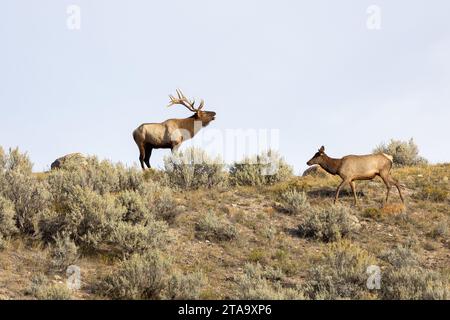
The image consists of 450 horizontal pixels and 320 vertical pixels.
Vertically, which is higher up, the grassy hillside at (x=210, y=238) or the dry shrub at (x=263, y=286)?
the grassy hillside at (x=210, y=238)

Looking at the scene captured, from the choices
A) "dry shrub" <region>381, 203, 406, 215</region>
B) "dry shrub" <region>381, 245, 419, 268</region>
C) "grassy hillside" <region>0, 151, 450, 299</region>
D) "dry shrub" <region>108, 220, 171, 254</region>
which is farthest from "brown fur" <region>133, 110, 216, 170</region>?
"dry shrub" <region>381, 245, 419, 268</region>

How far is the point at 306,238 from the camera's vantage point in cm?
1255

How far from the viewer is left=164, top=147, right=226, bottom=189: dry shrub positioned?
15.7 metres

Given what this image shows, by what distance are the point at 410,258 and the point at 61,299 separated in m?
6.46

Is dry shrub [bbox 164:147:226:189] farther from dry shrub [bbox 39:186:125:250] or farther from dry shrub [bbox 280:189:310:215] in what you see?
dry shrub [bbox 39:186:125:250]

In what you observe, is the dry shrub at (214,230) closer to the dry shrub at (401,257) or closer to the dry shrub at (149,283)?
the dry shrub at (149,283)

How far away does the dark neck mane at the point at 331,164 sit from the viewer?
49.2 feet

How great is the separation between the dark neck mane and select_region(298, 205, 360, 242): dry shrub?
1994 millimetres

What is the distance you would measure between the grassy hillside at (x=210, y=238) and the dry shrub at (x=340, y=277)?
0.07 ft

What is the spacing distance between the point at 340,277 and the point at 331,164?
Result: 5.63 meters

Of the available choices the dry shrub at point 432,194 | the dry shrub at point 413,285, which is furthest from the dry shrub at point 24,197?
the dry shrub at point 432,194

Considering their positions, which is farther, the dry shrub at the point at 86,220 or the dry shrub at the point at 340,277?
the dry shrub at the point at 86,220

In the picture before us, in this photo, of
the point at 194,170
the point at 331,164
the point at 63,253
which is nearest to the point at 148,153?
the point at 194,170
